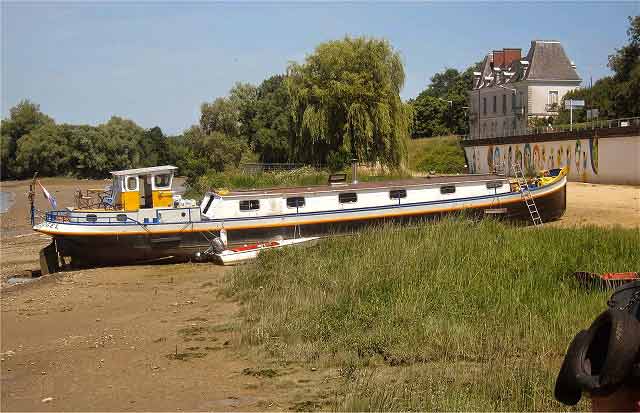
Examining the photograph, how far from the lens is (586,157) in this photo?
40469mm

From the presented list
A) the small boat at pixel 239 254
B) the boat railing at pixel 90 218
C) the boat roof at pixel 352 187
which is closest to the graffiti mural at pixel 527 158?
the boat roof at pixel 352 187

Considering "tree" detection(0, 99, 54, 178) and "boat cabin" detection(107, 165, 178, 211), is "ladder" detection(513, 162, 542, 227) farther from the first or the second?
"tree" detection(0, 99, 54, 178)

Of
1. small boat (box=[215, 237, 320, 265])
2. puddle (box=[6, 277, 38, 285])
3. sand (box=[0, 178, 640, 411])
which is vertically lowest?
puddle (box=[6, 277, 38, 285])

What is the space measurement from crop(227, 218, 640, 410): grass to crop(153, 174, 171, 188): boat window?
24.8 feet

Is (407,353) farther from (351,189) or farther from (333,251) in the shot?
(351,189)

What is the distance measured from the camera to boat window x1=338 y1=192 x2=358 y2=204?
87.9 feet

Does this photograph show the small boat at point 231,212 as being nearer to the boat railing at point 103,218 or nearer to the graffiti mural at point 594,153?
the boat railing at point 103,218

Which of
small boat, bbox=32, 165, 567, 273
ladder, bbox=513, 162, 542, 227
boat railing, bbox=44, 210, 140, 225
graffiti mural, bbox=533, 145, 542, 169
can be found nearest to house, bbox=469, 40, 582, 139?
graffiti mural, bbox=533, 145, 542, 169

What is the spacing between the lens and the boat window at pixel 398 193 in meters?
27.3

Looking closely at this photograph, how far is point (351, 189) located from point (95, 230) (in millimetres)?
9446

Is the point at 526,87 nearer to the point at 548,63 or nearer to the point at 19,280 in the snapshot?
the point at 548,63

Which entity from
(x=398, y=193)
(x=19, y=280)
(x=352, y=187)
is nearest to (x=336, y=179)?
(x=352, y=187)

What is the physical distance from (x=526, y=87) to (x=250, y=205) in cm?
4791

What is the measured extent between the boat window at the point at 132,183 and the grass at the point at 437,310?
7928 millimetres
